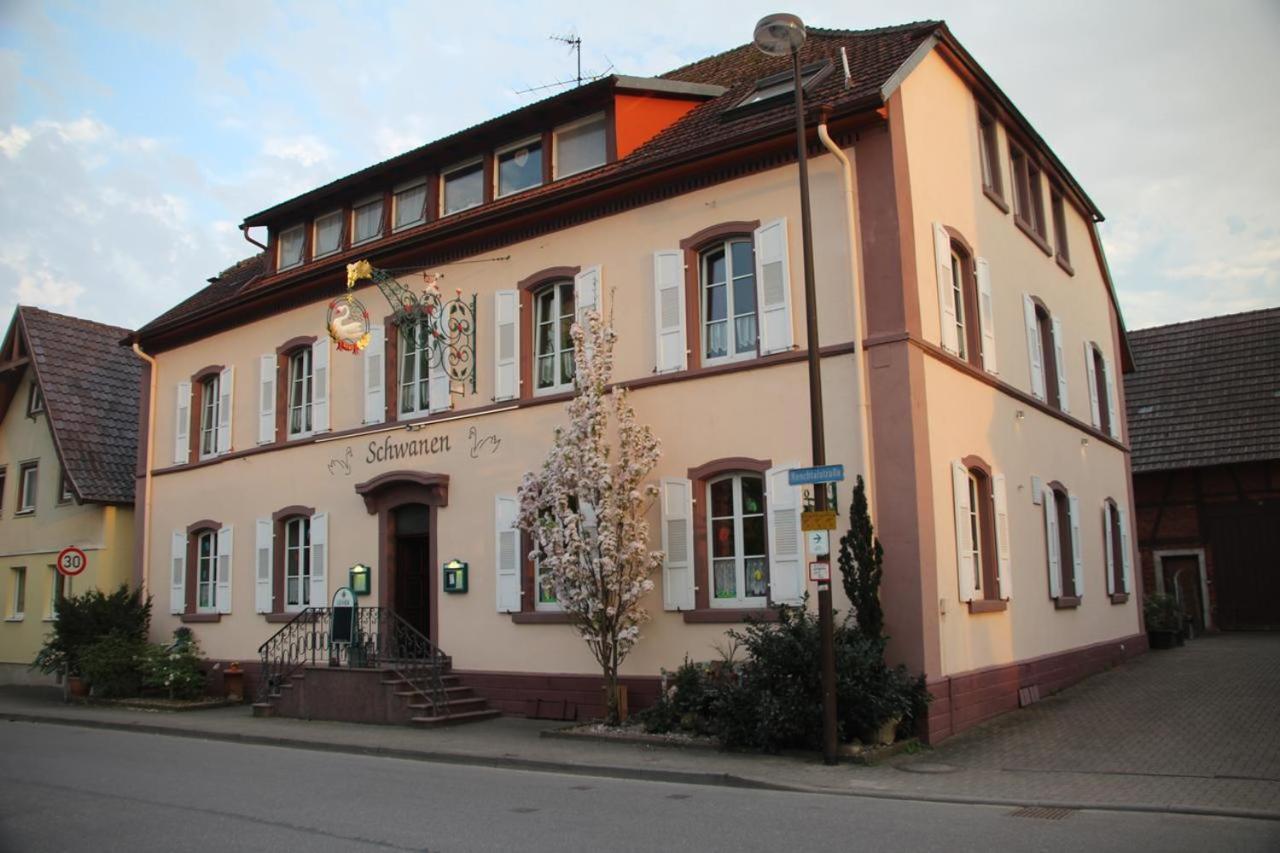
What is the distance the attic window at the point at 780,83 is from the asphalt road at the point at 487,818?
30.2 ft

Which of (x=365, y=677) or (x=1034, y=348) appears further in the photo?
(x=1034, y=348)

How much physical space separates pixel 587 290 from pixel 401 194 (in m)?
5.58

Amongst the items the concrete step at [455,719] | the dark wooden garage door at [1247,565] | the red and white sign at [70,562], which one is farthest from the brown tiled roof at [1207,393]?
the red and white sign at [70,562]

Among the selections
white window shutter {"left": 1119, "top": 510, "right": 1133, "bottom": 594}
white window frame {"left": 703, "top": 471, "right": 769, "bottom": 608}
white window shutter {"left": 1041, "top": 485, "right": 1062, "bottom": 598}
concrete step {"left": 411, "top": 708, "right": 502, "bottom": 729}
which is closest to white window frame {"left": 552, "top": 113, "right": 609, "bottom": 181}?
white window frame {"left": 703, "top": 471, "right": 769, "bottom": 608}

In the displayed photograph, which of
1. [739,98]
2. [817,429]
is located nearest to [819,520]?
[817,429]

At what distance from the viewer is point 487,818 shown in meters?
8.82

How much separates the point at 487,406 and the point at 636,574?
426 centimetres

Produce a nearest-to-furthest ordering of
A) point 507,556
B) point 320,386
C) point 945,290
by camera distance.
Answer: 1. point 945,290
2. point 507,556
3. point 320,386

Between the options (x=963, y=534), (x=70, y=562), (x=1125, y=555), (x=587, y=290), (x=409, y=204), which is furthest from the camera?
(x=1125, y=555)

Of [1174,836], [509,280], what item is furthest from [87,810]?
[509,280]

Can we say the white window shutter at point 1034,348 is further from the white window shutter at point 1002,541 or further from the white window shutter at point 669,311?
the white window shutter at point 669,311

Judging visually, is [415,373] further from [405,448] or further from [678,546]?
[678,546]

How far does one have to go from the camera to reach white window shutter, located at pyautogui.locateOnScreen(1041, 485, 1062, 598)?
16.6 meters

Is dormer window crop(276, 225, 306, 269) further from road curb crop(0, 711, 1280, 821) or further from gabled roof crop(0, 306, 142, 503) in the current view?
road curb crop(0, 711, 1280, 821)
